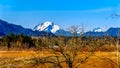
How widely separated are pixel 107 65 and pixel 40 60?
1391 inches

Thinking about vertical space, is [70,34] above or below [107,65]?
above

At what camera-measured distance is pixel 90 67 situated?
65438 millimetres

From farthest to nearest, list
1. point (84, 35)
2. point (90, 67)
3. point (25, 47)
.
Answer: point (25, 47) → point (90, 67) → point (84, 35)

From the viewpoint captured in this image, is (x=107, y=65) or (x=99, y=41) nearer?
(x=99, y=41)

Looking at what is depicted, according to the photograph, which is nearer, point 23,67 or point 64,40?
point 64,40

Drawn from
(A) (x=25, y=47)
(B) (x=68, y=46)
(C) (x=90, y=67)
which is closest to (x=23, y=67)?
(C) (x=90, y=67)

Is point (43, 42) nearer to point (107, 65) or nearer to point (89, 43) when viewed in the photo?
point (89, 43)

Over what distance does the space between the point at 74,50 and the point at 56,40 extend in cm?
209

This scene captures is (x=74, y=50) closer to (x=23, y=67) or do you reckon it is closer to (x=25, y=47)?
(x=23, y=67)

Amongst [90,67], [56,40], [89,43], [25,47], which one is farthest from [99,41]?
[25,47]

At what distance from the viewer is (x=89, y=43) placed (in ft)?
109

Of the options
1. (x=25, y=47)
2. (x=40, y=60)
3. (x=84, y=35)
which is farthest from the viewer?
(x=25, y=47)

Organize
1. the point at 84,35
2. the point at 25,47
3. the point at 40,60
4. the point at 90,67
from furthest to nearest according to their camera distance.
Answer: the point at 25,47 < the point at 90,67 < the point at 84,35 < the point at 40,60

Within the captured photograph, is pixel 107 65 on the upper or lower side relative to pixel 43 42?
lower
